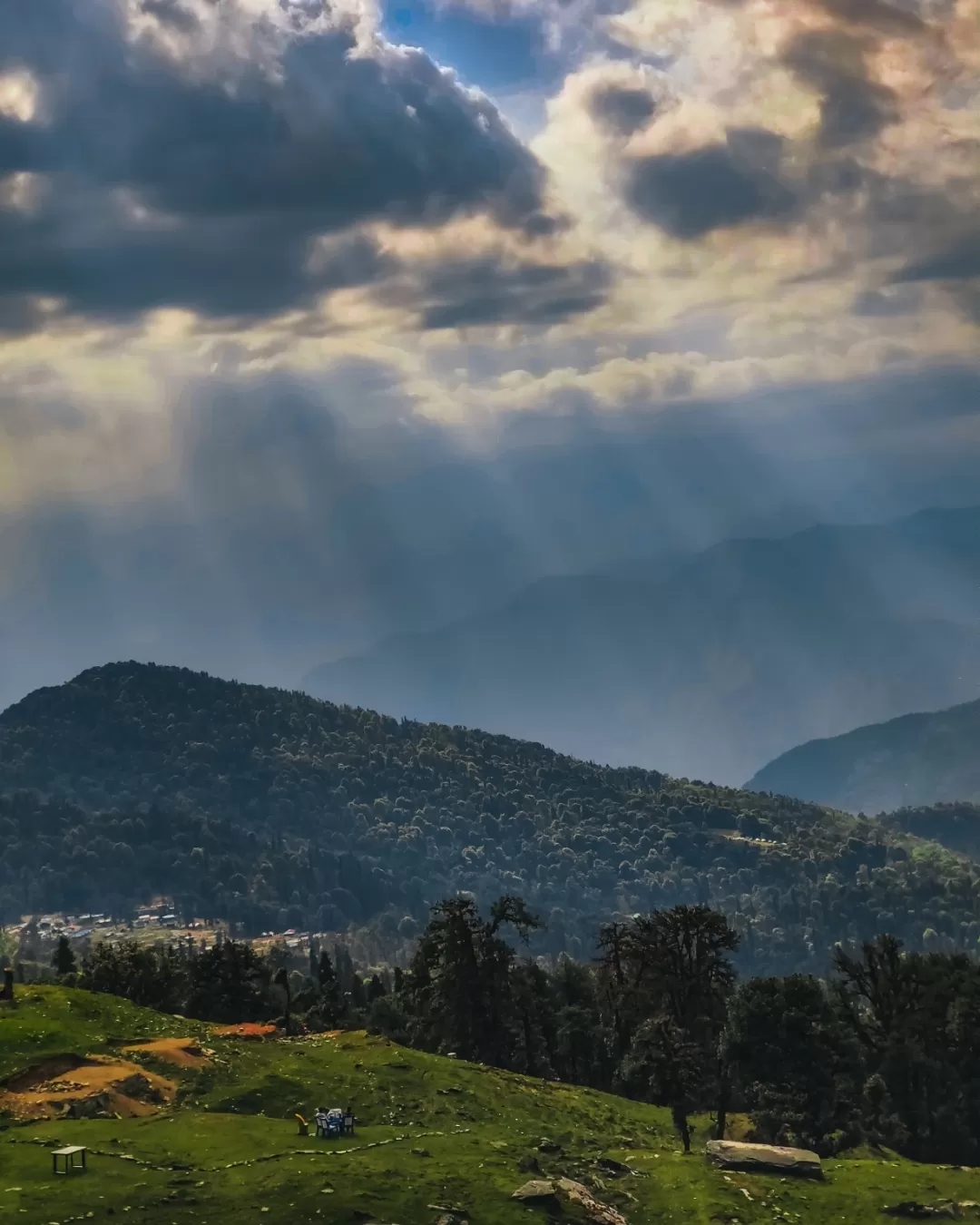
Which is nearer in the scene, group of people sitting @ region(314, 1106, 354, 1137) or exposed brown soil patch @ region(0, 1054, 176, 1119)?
group of people sitting @ region(314, 1106, 354, 1137)

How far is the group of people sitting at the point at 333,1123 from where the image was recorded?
248ft

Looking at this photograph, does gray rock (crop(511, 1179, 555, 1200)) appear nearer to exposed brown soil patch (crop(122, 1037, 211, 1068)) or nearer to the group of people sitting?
the group of people sitting

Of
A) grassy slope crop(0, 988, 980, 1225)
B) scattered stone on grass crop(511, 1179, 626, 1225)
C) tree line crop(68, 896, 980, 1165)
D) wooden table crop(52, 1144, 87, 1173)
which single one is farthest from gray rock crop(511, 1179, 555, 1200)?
tree line crop(68, 896, 980, 1165)

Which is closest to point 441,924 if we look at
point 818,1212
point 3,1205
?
point 818,1212

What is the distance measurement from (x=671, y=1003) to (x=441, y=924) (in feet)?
81.7

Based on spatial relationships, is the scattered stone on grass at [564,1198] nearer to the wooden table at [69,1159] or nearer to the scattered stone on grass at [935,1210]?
the scattered stone on grass at [935,1210]

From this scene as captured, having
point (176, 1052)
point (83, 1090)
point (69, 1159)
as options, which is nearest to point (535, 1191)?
point (69, 1159)

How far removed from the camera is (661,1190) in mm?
72812

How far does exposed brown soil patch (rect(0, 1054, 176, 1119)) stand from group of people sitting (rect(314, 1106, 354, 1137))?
10.3 m

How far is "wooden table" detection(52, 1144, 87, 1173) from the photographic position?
213 feet

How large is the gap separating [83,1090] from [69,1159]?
47.3 feet

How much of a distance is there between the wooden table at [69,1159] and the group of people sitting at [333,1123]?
13555 mm

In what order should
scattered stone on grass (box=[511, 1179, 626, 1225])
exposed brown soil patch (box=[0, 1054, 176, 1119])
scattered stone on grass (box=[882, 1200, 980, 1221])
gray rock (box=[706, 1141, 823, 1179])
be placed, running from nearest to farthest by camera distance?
scattered stone on grass (box=[511, 1179, 626, 1225]) → scattered stone on grass (box=[882, 1200, 980, 1221]) → exposed brown soil patch (box=[0, 1054, 176, 1119]) → gray rock (box=[706, 1141, 823, 1179])

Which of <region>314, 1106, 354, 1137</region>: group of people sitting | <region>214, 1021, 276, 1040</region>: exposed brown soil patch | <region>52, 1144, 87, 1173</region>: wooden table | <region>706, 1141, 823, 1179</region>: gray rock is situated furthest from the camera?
<region>214, 1021, 276, 1040</region>: exposed brown soil patch
